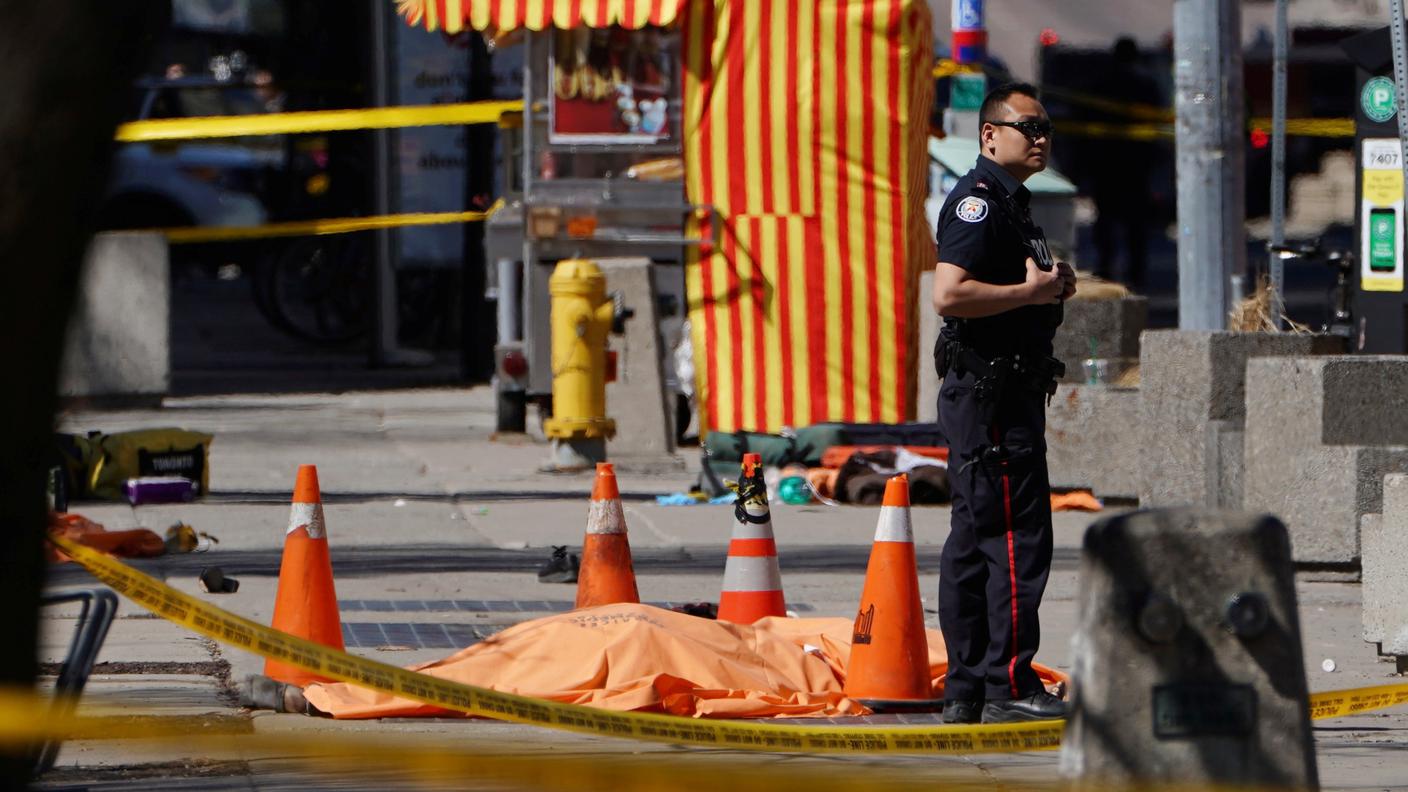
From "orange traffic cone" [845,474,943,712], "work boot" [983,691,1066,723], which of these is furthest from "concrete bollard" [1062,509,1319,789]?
"orange traffic cone" [845,474,943,712]

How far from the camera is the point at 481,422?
15.5m

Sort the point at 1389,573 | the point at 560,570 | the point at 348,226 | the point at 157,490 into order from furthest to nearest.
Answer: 1. the point at 348,226
2. the point at 157,490
3. the point at 560,570
4. the point at 1389,573

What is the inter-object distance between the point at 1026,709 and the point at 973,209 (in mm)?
1320

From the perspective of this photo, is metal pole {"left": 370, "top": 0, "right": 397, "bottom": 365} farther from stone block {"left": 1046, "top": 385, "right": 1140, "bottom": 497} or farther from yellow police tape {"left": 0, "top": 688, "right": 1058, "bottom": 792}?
yellow police tape {"left": 0, "top": 688, "right": 1058, "bottom": 792}

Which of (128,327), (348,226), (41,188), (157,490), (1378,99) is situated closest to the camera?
(41,188)

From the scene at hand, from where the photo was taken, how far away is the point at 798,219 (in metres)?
13.4

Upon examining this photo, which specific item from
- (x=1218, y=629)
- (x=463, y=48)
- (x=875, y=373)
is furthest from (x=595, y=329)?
(x=1218, y=629)

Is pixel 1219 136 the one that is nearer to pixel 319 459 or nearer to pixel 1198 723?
pixel 319 459

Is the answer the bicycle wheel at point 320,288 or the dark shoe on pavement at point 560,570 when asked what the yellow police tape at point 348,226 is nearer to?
the bicycle wheel at point 320,288

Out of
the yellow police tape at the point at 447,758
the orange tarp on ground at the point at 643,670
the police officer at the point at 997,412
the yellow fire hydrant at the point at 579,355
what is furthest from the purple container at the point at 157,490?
the police officer at the point at 997,412

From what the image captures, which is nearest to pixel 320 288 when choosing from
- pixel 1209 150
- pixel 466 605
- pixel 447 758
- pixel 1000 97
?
pixel 1209 150

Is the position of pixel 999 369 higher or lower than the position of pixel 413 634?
higher

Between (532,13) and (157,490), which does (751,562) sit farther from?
(532,13)

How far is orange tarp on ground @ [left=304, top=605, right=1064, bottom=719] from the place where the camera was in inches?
249
